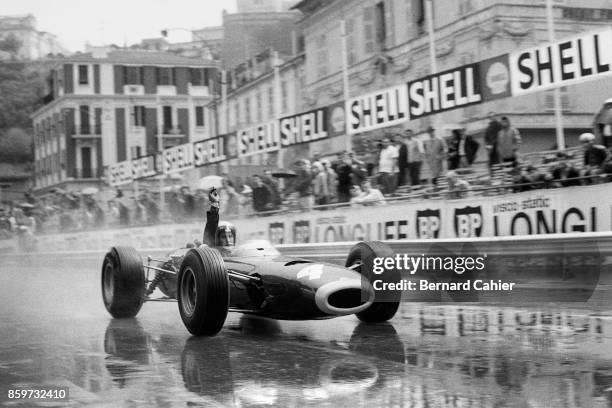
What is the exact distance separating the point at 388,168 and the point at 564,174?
570cm

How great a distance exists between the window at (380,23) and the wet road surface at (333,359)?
18961mm

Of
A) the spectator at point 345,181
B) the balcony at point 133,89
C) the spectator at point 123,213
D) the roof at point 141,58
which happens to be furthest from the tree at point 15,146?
the spectator at point 345,181

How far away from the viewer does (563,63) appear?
15.5 metres

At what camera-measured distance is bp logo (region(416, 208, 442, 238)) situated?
16.1 metres

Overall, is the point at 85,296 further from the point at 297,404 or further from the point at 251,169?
the point at 251,169

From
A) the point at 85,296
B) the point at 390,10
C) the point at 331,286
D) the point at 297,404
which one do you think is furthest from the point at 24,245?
the point at 297,404

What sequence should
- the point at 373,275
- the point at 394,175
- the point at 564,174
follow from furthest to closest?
the point at 394,175, the point at 564,174, the point at 373,275

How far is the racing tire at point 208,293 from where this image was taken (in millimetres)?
9281

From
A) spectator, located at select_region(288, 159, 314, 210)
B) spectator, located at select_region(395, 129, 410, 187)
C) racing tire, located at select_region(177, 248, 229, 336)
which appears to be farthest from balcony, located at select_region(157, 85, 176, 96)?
racing tire, located at select_region(177, 248, 229, 336)

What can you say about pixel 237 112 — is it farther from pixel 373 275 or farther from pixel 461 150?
pixel 373 275

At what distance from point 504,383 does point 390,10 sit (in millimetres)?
24267

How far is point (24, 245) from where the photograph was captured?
38.5m

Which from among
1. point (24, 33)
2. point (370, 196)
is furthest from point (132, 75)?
point (370, 196)

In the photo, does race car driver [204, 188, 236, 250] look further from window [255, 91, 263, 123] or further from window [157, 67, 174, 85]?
window [157, 67, 174, 85]
